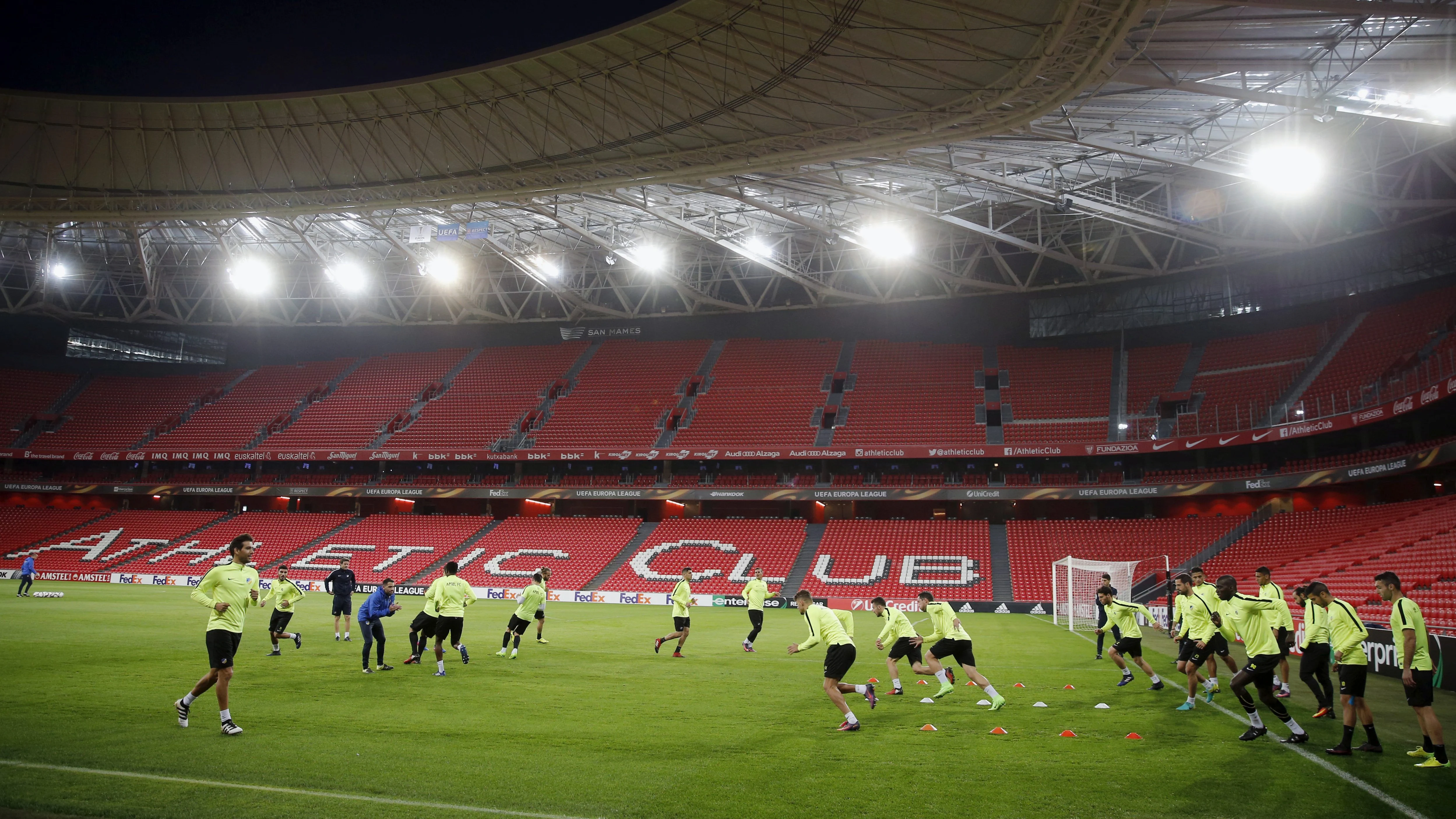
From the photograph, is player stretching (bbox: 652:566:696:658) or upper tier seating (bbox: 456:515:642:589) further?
upper tier seating (bbox: 456:515:642:589)

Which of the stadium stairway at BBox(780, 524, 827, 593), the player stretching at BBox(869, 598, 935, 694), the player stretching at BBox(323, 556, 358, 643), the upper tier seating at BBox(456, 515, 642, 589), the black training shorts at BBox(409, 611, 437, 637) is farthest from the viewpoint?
the upper tier seating at BBox(456, 515, 642, 589)

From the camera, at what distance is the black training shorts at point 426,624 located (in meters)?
15.6

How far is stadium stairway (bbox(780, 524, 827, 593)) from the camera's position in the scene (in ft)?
134

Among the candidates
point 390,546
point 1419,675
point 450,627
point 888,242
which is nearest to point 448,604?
point 450,627

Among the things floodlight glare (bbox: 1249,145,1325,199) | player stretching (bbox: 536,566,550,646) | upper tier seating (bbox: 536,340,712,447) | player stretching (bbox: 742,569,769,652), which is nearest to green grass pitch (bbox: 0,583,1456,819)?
player stretching (bbox: 536,566,550,646)

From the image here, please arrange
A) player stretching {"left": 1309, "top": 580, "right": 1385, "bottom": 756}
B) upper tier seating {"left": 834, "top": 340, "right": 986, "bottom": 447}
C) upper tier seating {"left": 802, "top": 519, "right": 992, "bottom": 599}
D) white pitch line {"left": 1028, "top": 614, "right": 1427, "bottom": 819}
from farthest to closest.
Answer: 1. upper tier seating {"left": 834, "top": 340, "right": 986, "bottom": 447}
2. upper tier seating {"left": 802, "top": 519, "right": 992, "bottom": 599}
3. player stretching {"left": 1309, "top": 580, "right": 1385, "bottom": 756}
4. white pitch line {"left": 1028, "top": 614, "right": 1427, "bottom": 819}

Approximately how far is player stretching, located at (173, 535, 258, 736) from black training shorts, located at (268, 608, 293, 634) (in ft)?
24.2

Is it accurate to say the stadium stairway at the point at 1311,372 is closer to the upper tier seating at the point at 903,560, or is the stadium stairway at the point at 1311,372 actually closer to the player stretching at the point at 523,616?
the upper tier seating at the point at 903,560

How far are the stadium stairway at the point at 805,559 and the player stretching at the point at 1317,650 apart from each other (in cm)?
2814

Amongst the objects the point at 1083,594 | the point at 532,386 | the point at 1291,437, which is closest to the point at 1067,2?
the point at 1083,594

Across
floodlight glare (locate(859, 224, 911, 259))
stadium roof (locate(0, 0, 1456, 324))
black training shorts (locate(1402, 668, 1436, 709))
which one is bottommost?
black training shorts (locate(1402, 668, 1436, 709))

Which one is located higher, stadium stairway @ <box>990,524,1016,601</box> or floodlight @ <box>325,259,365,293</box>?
floodlight @ <box>325,259,365,293</box>

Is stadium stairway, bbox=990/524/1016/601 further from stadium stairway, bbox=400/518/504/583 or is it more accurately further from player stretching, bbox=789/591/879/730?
player stretching, bbox=789/591/879/730

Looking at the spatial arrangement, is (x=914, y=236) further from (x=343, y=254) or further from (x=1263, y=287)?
(x=343, y=254)
